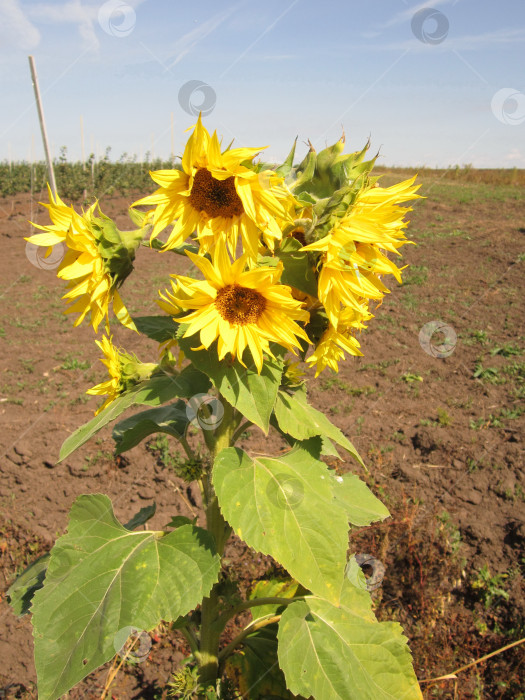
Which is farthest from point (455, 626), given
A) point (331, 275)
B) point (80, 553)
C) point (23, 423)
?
point (23, 423)

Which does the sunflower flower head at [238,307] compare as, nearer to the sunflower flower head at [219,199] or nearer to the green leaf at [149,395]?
the sunflower flower head at [219,199]

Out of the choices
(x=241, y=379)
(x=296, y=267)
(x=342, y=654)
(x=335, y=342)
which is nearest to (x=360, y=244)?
(x=296, y=267)

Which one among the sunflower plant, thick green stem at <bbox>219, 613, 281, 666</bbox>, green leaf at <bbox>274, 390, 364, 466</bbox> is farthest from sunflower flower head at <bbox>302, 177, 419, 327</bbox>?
thick green stem at <bbox>219, 613, 281, 666</bbox>

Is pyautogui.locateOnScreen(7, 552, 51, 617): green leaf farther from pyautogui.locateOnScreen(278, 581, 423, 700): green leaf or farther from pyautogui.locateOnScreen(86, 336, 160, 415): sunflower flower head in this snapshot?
pyautogui.locateOnScreen(278, 581, 423, 700): green leaf

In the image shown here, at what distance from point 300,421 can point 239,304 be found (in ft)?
1.47

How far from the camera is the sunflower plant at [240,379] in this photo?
1.31 meters

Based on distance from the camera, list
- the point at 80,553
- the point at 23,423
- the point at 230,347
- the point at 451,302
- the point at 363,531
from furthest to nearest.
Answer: the point at 451,302, the point at 23,423, the point at 363,531, the point at 80,553, the point at 230,347

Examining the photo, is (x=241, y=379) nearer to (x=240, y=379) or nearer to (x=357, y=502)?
(x=240, y=379)

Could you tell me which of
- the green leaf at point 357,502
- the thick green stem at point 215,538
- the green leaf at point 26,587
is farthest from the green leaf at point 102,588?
the green leaf at point 357,502

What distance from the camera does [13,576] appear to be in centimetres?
304

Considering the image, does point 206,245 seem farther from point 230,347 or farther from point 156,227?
point 230,347

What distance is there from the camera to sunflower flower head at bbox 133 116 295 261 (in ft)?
4.06

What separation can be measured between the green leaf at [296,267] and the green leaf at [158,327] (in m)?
0.46

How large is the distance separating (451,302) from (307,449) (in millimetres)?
6598
